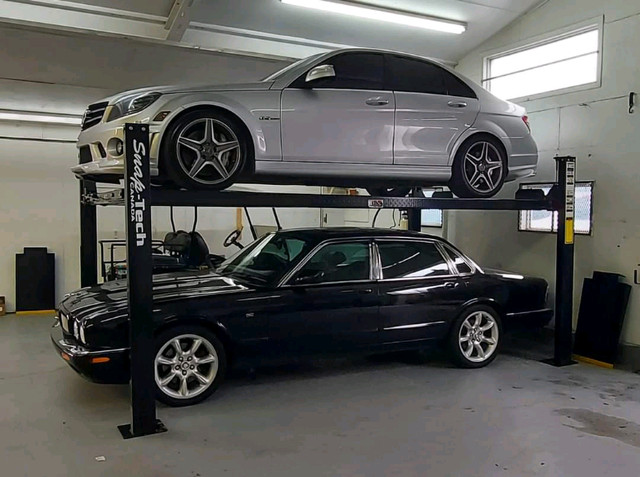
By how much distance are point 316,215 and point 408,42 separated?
458 centimetres

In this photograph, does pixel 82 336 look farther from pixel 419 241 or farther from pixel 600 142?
pixel 600 142

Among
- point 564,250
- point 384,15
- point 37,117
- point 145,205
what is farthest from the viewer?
point 37,117

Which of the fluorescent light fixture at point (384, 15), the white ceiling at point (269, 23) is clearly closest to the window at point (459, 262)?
the fluorescent light fixture at point (384, 15)

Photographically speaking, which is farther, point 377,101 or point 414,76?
point 414,76

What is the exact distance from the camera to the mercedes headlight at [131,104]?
412 cm

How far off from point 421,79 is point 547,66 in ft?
7.78

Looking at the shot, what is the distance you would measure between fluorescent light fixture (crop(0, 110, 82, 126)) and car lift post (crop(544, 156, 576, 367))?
669 cm

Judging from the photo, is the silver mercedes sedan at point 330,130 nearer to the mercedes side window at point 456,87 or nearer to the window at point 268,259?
the mercedes side window at point 456,87

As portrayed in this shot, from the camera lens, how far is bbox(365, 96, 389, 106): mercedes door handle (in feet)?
15.6

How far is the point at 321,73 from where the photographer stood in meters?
4.34

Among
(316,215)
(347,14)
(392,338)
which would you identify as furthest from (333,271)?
(316,215)

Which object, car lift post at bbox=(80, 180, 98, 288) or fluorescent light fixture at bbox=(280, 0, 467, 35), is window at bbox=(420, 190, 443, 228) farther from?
car lift post at bbox=(80, 180, 98, 288)

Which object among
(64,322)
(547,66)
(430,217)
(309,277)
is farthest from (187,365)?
(430,217)

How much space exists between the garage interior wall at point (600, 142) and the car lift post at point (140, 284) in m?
4.59
